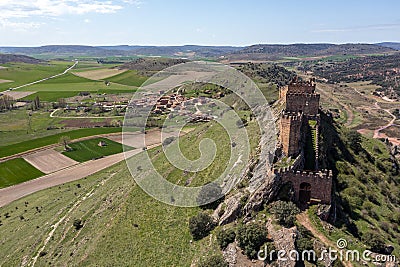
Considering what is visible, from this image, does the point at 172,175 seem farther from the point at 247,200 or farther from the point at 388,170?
the point at 388,170

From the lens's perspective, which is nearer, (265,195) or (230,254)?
(230,254)

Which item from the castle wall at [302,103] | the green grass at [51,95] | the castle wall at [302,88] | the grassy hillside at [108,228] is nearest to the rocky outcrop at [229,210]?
the grassy hillside at [108,228]

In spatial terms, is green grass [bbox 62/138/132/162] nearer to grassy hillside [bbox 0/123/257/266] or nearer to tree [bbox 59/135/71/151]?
tree [bbox 59/135/71/151]

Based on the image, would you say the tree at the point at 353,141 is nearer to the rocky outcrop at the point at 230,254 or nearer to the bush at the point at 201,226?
the bush at the point at 201,226

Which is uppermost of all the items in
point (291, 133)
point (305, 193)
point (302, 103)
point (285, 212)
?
point (302, 103)

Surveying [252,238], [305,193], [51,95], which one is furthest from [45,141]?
[51,95]

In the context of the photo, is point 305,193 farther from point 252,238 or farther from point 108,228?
point 108,228
